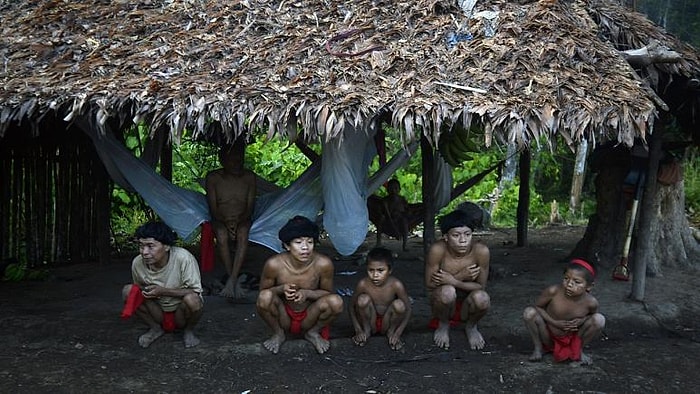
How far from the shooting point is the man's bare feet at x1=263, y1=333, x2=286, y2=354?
4242 mm

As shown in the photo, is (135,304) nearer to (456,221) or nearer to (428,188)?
(456,221)

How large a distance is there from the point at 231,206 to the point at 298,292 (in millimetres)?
1719

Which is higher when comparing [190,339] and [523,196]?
[523,196]

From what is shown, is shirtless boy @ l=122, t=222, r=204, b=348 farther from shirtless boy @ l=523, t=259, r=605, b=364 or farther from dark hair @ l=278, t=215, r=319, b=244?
shirtless boy @ l=523, t=259, r=605, b=364

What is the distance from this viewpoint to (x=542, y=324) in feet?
13.2

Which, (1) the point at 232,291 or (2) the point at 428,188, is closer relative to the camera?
(2) the point at 428,188

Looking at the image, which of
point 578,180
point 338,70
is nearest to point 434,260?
point 338,70

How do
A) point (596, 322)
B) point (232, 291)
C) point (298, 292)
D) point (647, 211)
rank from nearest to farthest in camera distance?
point (596, 322)
point (298, 292)
point (647, 211)
point (232, 291)

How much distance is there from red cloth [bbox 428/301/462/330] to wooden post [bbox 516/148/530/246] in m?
3.05

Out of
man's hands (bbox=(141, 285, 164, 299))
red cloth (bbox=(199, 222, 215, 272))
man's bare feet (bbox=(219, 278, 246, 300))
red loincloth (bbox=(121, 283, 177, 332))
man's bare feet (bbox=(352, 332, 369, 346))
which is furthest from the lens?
red cloth (bbox=(199, 222, 215, 272))

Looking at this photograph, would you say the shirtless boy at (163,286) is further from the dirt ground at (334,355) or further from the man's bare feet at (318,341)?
the man's bare feet at (318,341)

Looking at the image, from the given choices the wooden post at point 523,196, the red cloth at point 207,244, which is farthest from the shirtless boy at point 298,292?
the wooden post at point 523,196

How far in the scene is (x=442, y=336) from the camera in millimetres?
4422

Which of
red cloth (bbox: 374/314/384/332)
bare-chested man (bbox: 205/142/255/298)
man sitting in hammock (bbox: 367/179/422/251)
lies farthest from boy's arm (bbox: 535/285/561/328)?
man sitting in hammock (bbox: 367/179/422/251)
